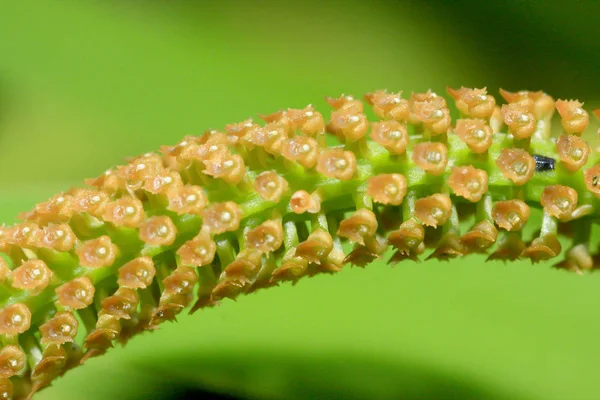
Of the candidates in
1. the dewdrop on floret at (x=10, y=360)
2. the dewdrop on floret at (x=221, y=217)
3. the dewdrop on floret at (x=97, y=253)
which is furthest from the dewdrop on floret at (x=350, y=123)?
the dewdrop on floret at (x=10, y=360)

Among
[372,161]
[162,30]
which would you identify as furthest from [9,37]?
[372,161]

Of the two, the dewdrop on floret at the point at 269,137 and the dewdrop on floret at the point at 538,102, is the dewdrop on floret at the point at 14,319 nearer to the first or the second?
the dewdrop on floret at the point at 269,137

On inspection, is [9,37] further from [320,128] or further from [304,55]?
[320,128]

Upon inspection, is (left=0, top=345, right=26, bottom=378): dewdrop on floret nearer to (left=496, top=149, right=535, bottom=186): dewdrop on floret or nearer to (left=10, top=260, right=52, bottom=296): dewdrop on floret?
(left=10, top=260, right=52, bottom=296): dewdrop on floret

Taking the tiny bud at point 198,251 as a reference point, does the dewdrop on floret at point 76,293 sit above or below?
below

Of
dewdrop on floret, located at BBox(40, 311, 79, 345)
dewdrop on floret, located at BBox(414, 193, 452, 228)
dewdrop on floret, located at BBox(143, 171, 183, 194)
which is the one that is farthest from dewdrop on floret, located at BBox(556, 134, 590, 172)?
dewdrop on floret, located at BBox(40, 311, 79, 345)

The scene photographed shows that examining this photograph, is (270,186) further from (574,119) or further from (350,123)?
(574,119)

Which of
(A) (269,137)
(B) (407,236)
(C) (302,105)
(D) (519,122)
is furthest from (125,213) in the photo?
(C) (302,105)
